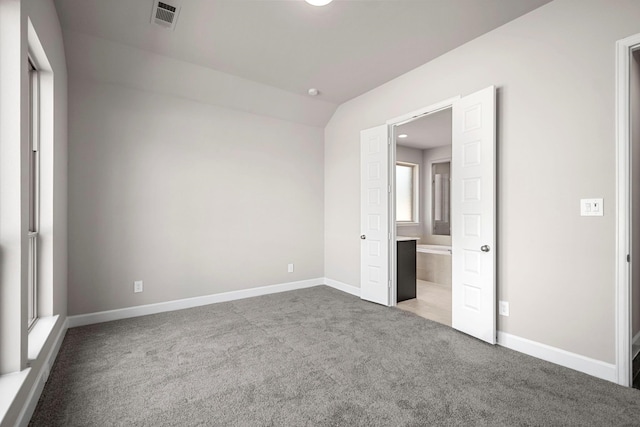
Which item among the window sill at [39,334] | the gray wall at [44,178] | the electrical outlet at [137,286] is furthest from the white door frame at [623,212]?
the electrical outlet at [137,286]

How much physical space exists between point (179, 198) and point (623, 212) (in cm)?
414

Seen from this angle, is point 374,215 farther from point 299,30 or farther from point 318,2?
point 318,2

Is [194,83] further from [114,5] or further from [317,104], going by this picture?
[317,104]

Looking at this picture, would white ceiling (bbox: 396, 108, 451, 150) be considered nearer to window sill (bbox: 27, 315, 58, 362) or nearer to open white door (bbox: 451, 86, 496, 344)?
open white door (bbox: 451, 86, 496, 344)

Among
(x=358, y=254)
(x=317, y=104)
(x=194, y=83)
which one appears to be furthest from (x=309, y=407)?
(x=317, y=104)

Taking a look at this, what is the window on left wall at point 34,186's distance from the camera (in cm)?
229

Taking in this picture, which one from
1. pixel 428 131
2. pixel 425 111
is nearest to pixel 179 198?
pixel 425 111

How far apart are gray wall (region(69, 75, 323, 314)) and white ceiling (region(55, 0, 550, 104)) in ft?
2.49

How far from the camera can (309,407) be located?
182 cm

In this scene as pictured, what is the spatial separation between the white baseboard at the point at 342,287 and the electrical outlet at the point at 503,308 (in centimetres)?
195

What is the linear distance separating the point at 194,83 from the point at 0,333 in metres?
3.02

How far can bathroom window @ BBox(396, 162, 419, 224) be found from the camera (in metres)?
6.88

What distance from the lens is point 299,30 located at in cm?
283

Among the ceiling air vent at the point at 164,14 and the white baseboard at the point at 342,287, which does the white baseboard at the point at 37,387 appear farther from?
the white baseboard at the point at 342,287
